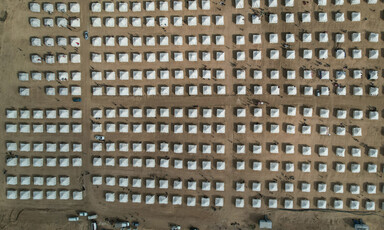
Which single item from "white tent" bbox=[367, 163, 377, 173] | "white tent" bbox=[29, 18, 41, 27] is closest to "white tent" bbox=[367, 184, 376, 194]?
"white tent" bbox=[367, 163, 377, 173]

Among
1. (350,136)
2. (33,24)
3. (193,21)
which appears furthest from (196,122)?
(33,24)

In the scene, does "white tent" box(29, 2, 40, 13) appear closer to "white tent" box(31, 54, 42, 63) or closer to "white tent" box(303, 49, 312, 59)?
"white tent" box(31, 54, 42, 63)

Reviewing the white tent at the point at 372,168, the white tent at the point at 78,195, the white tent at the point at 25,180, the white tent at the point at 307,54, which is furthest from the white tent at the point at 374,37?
the white tent at the point at 25,180

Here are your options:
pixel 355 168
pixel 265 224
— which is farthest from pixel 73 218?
pixel 355 168

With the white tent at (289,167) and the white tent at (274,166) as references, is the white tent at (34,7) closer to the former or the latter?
the white tent at (274,166)

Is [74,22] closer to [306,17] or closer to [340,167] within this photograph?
[306,17]

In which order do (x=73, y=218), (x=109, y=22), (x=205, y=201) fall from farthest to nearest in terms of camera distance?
(x=73, y=218) → (x=109, y=22) → (x=205, y=201)

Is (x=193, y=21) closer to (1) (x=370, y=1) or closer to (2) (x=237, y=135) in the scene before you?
(2) (x=237, y=135)

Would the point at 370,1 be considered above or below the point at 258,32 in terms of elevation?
above
